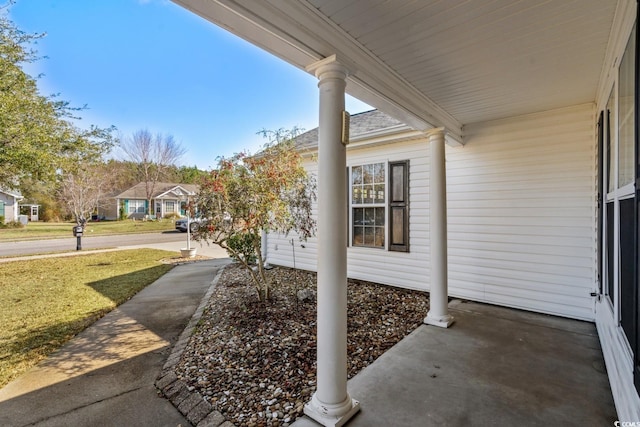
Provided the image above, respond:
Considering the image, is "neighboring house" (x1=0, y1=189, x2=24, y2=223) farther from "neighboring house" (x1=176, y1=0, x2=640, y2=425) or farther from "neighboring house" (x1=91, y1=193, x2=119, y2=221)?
"neighboring house" (x1=176, y1=0, x2=640, y2=425)

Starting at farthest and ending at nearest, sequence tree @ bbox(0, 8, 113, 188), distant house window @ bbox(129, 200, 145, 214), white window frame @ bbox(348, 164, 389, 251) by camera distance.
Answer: distant house window @ bbox(129, 200, 145, 214)
tree @ bbox(0, 8, 113, 188)
white window frame @ bbox(348, 164, 389, 251)

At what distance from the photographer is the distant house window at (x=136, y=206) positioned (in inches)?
1101

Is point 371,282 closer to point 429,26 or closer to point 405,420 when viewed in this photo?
point 405,420

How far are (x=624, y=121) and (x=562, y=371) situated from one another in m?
2.20

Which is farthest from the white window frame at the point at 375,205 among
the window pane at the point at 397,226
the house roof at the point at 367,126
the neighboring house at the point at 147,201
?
the neighboring house at the point at 147,201

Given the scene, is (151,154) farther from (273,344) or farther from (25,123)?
(273,344)

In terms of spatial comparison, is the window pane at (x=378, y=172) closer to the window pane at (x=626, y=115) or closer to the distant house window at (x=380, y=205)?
the distant house window at (x=380, y=205)

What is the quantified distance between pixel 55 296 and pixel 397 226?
6.47m

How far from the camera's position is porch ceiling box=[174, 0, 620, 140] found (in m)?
1.76

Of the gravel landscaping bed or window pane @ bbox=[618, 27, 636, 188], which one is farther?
the gravel landscaping bed

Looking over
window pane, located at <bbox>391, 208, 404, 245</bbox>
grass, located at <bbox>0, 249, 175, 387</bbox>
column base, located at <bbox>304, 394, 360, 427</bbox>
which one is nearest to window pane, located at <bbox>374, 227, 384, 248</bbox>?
window pane, located at <bbox>391, 208, 404, 245</bbox>

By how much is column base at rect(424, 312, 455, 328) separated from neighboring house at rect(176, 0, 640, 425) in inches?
0.6

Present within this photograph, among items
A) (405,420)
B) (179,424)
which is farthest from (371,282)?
(179,424)

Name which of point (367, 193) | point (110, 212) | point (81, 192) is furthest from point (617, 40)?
point (110, 212)
